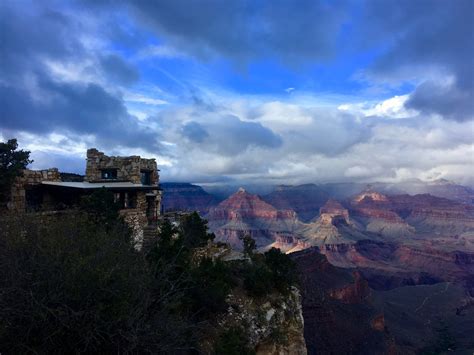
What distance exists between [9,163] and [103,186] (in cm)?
602

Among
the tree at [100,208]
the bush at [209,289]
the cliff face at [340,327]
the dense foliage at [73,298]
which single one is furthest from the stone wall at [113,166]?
the cliff face at [340,327]

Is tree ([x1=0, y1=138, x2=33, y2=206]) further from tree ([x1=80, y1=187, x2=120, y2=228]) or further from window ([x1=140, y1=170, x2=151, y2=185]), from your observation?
window ([x1=140, y1=170, x2=151, y2=185])

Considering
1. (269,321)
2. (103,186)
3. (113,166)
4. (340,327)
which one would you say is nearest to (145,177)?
(113,166)

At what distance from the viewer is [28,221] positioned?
12227 mm

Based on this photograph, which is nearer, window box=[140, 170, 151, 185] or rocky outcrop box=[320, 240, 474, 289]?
window box=[140, 170, 151, 185]

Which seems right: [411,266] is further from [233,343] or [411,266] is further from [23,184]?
[23,184]

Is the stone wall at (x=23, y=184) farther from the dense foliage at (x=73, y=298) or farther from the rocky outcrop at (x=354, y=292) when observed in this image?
the rocky outcrop at (x=354, y=292)

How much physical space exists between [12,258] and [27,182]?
44.4 feet

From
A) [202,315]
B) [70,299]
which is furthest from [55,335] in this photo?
[202,315]

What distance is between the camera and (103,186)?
66.0ft

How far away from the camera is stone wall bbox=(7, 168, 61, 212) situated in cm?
1973

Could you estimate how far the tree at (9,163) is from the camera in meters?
19.4

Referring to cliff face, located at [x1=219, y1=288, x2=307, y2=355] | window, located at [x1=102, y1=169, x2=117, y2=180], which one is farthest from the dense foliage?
window, located at [x1=102, y1=169, x2=117, y2=180]

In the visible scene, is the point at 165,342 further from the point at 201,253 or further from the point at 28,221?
the point at 201,253
